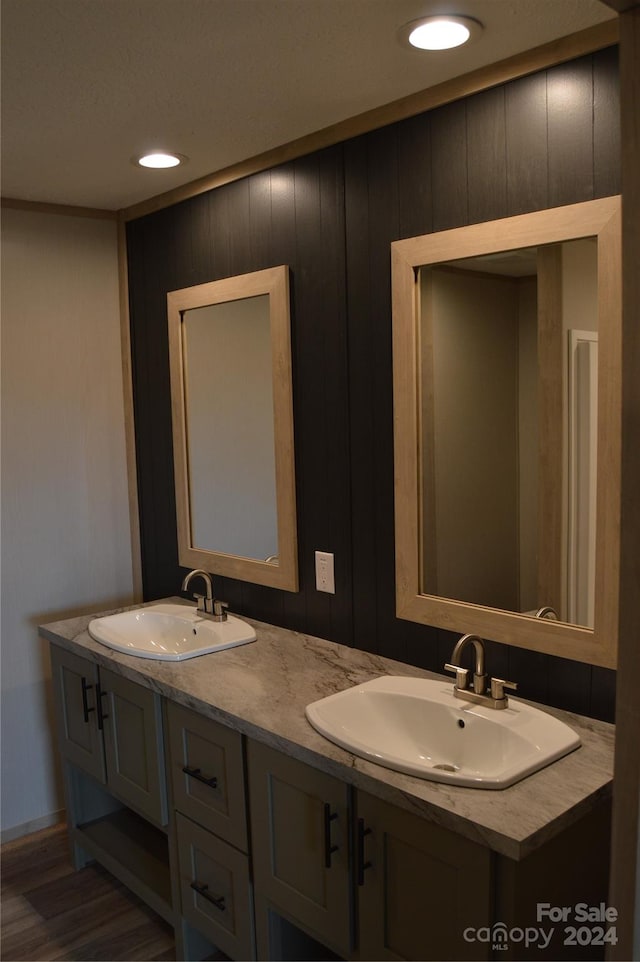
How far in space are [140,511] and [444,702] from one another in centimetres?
176

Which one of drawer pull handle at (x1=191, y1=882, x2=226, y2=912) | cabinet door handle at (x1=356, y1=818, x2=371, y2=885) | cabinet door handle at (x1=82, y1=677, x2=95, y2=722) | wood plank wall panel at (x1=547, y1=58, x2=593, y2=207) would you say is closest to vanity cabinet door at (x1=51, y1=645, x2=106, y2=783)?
cabinet door handle at (x1=82, y1=677, x2=95, y2=722)

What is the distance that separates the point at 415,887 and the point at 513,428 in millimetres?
1023

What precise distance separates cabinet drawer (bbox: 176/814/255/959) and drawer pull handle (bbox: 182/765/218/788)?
0.14 meters

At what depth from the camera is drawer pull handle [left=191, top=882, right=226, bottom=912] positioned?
2.12 meters

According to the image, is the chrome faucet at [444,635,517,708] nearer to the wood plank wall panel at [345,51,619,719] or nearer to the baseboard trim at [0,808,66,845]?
the wood plank wall panel at [345,51,619,719]

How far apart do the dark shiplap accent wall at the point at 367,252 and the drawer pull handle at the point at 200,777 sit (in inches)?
22.5

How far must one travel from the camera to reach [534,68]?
5.89 ft

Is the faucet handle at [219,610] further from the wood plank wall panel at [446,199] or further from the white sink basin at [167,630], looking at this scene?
the wood plank wall panel at [446,199]

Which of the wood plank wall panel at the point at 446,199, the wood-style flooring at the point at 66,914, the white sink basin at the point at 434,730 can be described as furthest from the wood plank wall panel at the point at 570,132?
the wood-style flooring at the point at 66,914

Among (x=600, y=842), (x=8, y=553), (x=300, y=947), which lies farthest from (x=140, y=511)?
(x=600, y=842)

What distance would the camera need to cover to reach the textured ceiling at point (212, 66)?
1.57 metres

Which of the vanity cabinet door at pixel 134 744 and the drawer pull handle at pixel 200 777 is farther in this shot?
the vanity cabinet door at pixel 134 744

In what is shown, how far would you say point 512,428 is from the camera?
193 centimetres

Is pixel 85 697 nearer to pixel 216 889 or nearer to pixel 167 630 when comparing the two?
pixel 167 630
